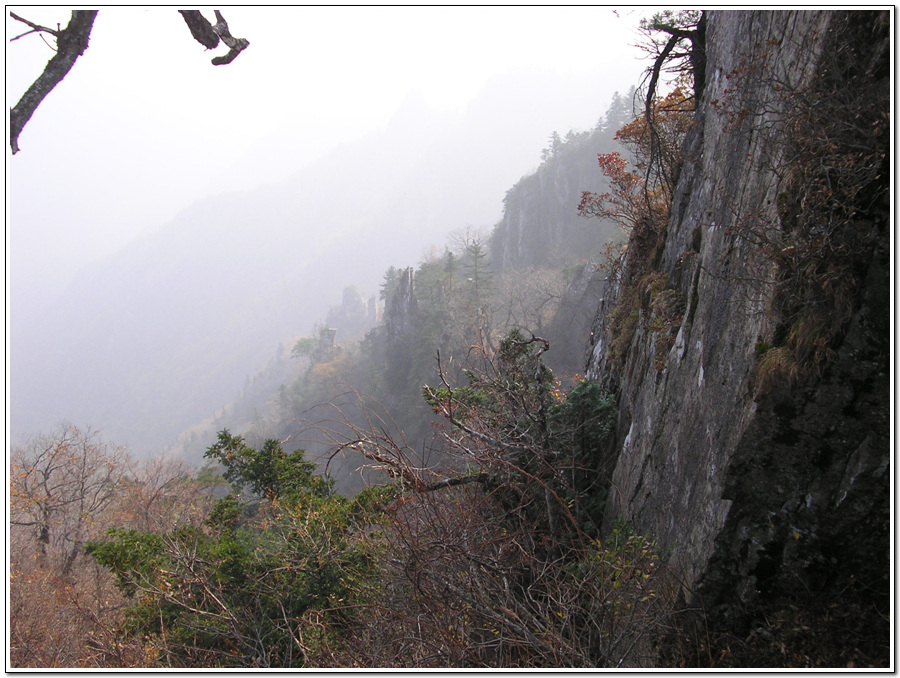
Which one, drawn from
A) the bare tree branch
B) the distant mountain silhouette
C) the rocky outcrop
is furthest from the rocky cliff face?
the distant mountain silhouette

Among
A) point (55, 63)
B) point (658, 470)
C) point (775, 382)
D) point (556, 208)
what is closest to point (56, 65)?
point (55, 63)

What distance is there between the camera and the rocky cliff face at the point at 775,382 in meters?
3.08

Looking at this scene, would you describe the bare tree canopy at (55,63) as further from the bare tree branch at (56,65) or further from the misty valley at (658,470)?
the misty valley at (658,470)

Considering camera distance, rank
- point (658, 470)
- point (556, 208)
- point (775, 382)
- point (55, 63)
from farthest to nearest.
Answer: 1. point (556, 208)
2. point (658, 470)
3. point (775, 382)
4. point (55, 63)

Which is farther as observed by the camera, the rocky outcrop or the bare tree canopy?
the rocky outcrop

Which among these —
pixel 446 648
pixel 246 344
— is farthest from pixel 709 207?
pixel 246 344

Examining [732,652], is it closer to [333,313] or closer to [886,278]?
[886,278]

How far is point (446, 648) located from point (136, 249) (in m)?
227

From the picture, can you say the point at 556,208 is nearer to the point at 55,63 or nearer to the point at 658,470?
the point at 658,470

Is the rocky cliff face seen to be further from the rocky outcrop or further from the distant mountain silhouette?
the distant mountain silhouette

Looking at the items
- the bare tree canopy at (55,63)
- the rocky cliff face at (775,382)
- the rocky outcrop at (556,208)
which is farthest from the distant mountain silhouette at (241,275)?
the bare tree canopy at (55,63)

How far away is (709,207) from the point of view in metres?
5.57

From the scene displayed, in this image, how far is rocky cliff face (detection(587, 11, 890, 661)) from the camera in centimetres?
308

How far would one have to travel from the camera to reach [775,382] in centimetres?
340
